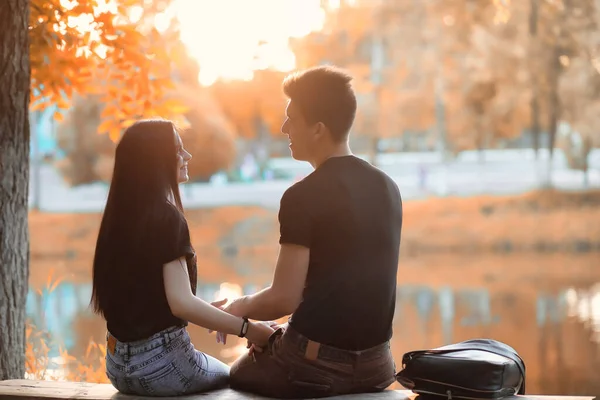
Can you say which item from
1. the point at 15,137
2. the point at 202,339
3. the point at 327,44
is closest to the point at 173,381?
the point at 15,137

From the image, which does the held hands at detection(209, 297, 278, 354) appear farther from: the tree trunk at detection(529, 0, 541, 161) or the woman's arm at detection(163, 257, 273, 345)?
the tree trunk at detection(529, 0, 541, 161)

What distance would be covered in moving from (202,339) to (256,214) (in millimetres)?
8124

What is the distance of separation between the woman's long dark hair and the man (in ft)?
1.09

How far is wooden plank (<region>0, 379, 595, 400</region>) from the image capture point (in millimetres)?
2236

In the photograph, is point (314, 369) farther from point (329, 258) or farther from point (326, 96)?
point (326, 96)

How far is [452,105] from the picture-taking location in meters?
18.0

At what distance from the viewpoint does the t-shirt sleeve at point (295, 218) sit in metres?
2.17

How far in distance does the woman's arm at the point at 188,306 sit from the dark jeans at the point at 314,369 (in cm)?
13

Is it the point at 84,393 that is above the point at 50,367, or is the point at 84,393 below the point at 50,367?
above

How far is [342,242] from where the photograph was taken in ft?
7.19

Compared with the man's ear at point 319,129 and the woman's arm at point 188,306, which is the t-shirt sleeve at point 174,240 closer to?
the woman's arm at point 188,306

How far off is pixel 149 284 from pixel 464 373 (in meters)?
0.85

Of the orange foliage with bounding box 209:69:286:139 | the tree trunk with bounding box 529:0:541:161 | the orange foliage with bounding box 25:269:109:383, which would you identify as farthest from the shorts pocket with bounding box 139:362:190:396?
the orange foliage with bounding box 209:69:286:139

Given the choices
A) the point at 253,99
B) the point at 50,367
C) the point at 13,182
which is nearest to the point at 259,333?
the point at 13,182
